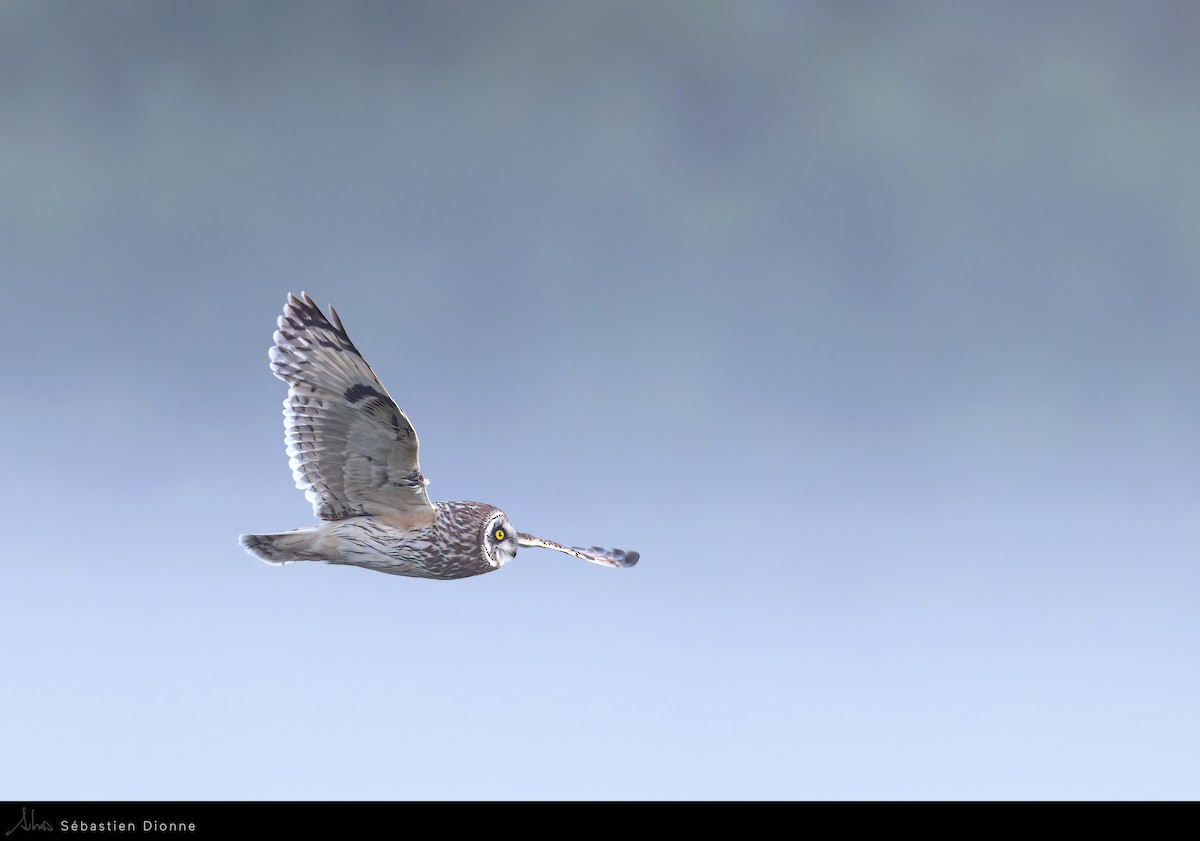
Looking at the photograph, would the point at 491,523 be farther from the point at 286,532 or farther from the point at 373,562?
the point at 286,532

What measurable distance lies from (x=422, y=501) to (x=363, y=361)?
5.90ft

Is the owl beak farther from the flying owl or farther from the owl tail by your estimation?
the owl tail

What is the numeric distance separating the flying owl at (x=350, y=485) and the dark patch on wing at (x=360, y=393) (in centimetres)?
1

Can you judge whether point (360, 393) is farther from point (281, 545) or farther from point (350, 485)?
point (281, 545)

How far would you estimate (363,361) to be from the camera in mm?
13289

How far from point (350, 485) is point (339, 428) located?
70cm

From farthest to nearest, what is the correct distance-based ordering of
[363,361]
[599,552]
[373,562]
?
1. [599,552]
2. [373,562]
3. [363,361]

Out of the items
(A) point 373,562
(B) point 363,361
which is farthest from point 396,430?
(A) point 373,562

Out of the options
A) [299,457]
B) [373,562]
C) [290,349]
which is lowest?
[373,562]

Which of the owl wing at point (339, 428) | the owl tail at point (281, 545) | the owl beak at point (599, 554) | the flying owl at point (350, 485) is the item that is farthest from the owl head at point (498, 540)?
the owl tail at point (281, 545)

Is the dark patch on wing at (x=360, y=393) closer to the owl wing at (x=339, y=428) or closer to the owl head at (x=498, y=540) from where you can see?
the owl wing at (x=339, y=428)

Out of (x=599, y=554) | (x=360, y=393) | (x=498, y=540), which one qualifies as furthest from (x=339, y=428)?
(x=599, y=554)

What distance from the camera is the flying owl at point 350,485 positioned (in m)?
13.6

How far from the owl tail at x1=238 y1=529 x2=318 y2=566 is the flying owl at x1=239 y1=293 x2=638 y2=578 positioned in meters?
A: 0.01
